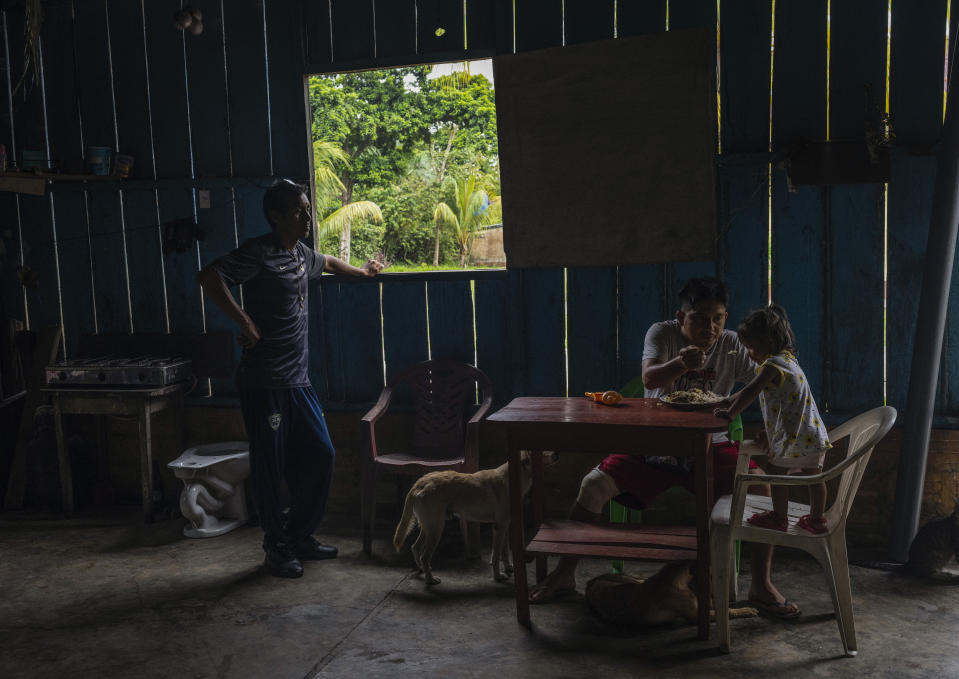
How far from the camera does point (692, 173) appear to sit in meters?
4.60

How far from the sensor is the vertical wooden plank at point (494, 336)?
5.17m

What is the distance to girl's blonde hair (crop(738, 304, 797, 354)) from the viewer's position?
3471mm

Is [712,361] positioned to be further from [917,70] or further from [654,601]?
[917,70]

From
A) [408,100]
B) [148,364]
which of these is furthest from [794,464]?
[408,100]

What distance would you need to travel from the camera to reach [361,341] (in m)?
5.48

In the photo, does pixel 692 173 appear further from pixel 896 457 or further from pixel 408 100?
pixel 408 100

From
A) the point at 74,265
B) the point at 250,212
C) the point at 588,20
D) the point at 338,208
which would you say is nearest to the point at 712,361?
the point at 588,20

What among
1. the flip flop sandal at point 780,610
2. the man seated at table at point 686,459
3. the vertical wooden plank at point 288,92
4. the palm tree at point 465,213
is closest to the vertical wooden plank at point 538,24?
the vertical wooden plank at point 288,92

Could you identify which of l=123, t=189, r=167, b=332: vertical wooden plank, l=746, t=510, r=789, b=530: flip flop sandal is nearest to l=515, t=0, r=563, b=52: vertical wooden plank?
l=123, t=189, r=167, b=332: vertical wooden plank

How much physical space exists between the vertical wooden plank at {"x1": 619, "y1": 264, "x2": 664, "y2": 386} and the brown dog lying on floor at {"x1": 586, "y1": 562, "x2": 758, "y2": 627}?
4.94 feet

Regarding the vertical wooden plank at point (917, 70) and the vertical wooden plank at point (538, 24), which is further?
the vertical wooden plank at point (538, 24)

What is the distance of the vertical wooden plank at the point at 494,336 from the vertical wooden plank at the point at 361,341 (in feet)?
2.32

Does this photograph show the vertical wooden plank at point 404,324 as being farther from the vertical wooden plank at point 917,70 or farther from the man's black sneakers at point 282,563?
the vertical wooden plank at point 917,70

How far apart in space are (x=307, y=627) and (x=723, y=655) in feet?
6.06
